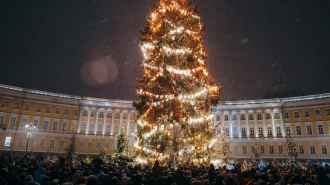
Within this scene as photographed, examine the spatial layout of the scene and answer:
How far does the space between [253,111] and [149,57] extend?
50497 millimetres

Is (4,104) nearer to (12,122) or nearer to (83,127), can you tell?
(12,122)

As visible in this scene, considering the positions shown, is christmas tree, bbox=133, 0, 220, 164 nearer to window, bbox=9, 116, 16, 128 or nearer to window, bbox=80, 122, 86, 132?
window, bbox=9, 116, 16, 128

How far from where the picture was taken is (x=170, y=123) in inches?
608

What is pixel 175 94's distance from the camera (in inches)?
611

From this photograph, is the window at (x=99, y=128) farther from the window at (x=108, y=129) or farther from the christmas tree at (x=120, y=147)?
the christmas tree at (x=120, y=147)

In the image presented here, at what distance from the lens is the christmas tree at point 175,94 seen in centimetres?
1548

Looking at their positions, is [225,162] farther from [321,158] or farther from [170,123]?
[321,158]

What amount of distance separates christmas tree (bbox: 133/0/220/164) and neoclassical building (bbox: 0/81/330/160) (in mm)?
42195

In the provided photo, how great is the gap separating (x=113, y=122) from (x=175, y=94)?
171ft

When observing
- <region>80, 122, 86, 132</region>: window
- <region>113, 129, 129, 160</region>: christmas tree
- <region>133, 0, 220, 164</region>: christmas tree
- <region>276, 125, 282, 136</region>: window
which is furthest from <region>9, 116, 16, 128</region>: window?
<region>276, 125, 282, 136</region>: window

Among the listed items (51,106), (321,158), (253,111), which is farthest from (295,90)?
(51,106)

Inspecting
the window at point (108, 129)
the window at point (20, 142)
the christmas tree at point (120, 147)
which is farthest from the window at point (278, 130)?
the window at point (20, 142)

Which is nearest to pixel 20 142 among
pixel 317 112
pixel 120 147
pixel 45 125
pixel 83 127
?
pixel 45 125

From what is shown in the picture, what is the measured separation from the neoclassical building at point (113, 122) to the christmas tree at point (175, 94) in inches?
1661
